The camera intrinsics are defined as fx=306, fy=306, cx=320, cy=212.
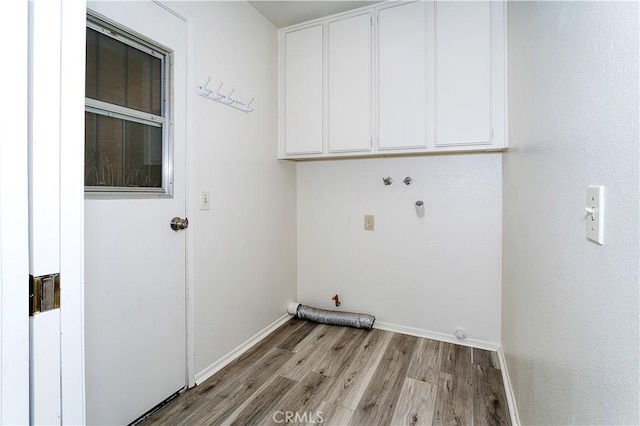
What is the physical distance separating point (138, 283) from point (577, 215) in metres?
1.71

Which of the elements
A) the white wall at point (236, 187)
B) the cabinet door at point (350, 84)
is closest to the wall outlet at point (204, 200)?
the white wall at point (236, 187)

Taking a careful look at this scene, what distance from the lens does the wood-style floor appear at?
153 cm

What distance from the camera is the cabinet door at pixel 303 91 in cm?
240

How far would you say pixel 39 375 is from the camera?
0.63m

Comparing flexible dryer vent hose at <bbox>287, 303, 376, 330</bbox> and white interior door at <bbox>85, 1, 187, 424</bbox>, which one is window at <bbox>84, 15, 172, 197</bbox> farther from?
flexible dryer vent hose at <bbox>287, 303, 376, 330</bbox>

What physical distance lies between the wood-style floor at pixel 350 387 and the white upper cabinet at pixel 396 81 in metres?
1.42

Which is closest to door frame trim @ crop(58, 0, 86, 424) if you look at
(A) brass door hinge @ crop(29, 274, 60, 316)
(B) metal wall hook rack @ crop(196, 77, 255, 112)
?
(A) brass door hinge @ crop(29, 274, 60, 316)

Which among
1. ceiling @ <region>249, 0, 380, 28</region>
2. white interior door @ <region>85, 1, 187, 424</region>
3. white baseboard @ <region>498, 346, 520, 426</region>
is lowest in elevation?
white baseboard @ <region>498, 346, 520, 426</region>

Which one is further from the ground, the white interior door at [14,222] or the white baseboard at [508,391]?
the white interior door at [14,222]

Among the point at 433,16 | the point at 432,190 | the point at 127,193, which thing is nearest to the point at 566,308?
the point at 432,190

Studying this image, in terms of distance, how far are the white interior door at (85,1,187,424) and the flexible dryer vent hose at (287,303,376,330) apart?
3.73 ft

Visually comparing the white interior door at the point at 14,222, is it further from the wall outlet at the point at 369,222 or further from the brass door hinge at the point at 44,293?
the wall outlet at the point at 369,222

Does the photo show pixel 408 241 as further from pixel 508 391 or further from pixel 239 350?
pixel 239 350

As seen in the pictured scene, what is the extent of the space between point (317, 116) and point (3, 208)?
A: 2.07 m
